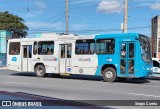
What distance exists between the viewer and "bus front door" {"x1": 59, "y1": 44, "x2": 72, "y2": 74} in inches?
908

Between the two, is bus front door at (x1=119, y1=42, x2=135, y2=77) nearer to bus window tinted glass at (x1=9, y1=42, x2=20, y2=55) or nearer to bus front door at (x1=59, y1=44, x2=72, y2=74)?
bus front door at (x1=59, y1=44, x2=72, y2=74)

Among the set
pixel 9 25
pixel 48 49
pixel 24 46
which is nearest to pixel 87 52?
pixel 48 49

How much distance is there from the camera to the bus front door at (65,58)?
23.1 metres

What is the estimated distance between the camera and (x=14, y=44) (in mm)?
26250

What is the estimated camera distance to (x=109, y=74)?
20828 millimetres

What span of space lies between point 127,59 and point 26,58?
27.3 feet

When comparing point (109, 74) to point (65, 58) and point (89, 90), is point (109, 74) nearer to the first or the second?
point (65, 58)

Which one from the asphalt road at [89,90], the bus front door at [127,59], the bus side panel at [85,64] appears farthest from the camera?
the bus side panel at [85,64]

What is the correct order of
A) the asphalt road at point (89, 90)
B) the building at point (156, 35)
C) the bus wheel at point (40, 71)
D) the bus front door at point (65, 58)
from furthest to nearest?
the building at point (156, 35) < the bus wheel at point (40, 71) < the bus front door at point (65, 58) < the asphalt road at point (89, 90)

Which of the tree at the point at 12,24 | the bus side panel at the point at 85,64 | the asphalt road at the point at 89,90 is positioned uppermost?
the tree at the point at 12,24

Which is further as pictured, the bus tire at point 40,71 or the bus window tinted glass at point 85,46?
the bus tire at point 40,71

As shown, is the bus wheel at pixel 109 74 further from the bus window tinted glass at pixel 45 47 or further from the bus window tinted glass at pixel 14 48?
the bus window tinted glass at pixel 14 48

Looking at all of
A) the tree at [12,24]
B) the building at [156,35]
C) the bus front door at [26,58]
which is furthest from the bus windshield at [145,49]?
the tree at [12,24]

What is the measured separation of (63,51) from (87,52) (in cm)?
211
